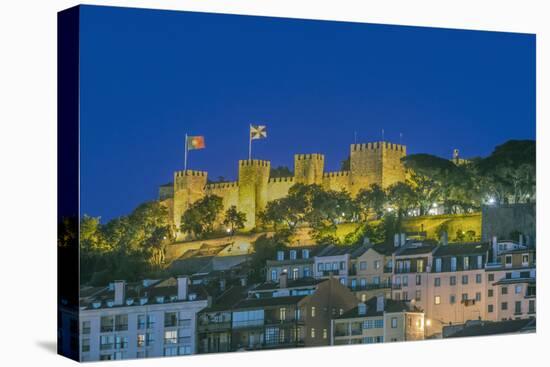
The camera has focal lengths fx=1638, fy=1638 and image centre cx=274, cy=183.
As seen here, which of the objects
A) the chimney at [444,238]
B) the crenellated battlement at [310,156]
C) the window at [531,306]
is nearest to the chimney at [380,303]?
the chimney at [444,238]

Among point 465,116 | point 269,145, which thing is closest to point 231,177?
point 269,145

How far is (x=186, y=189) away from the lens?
19297mm

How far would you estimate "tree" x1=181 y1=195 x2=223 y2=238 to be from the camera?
64.1 ft

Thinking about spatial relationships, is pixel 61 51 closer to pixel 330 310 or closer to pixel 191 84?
pixel 191 84

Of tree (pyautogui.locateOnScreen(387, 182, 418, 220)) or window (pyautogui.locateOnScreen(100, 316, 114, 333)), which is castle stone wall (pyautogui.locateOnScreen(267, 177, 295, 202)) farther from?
window (pyautogui.locateOnScreen(100, 316, 114, 333))

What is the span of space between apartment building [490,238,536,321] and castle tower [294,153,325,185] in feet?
9.01

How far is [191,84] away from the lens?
1942 centimetres

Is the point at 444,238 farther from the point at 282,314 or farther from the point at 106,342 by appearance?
the point at 106,342

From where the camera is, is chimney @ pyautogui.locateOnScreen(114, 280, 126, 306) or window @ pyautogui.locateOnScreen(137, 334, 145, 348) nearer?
chimney @ pyautogui.locateOnScreen(114, 280, 126, 306)

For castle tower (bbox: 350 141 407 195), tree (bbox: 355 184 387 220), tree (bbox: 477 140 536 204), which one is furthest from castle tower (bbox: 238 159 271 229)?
tree (bbox: 477 140 536 204)

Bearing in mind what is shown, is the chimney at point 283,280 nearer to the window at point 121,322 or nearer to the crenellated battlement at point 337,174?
the crenellated battlement at point 337,174

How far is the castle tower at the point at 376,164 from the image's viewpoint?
2044 cm

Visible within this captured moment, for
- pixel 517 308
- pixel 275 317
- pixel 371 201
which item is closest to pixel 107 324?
pixel 275 317

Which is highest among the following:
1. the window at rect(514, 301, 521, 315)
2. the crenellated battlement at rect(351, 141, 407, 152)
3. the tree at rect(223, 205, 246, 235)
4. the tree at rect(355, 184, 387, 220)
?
the crenellated battlement at rect(351, 141, 407, 152)
